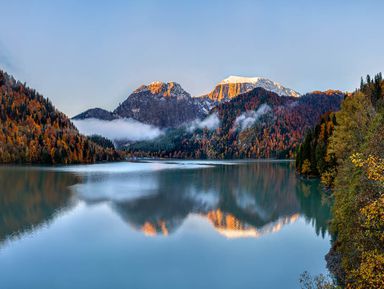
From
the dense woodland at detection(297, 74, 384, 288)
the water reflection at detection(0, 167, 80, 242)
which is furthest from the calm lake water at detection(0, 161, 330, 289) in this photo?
the dense woodland at detection(297, 74, 384, 288)

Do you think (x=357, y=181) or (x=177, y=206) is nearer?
(x=357, y=181)

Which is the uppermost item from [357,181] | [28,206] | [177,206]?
[357,181]

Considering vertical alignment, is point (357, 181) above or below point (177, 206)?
above

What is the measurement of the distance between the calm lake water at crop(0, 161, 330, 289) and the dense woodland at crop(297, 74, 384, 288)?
570 cm

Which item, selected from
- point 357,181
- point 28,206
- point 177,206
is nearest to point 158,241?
point 357,181

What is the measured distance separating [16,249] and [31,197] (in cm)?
3637

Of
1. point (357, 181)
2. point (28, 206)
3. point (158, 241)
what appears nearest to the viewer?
point (357, 181)

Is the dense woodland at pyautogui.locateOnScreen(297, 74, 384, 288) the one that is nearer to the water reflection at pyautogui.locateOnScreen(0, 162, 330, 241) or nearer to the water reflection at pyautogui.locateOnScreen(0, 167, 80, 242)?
the water reflection at pyautogui.locateOnScreen(0, 162, 330, 241)

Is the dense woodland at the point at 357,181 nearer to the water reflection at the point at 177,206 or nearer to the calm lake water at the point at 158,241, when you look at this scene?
the calm lake water at the point at 158,241

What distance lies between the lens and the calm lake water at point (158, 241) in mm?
27281

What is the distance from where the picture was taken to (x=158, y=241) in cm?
3806

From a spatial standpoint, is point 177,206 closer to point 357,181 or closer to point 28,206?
point 28,206

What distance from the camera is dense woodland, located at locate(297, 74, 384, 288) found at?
13465 mm

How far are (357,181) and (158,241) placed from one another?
22562 mm
